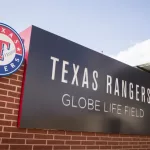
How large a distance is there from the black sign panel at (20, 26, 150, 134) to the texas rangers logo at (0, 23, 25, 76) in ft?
0.62

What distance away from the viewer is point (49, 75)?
12.3 ft

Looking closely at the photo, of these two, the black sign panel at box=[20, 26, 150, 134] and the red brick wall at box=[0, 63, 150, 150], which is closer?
the red brick wall at box=[0, 63, 150, 150]

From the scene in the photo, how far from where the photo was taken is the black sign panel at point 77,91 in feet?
11.6

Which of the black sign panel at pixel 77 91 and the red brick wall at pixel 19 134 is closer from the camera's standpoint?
the red brick wall at pixel 19 134

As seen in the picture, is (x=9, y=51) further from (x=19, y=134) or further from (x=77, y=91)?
(x=77, y=91)

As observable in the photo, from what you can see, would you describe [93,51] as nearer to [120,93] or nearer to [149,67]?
[120,93]

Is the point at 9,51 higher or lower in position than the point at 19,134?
higher

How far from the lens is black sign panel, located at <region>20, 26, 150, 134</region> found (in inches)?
139

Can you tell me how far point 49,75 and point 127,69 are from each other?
91.7 inches

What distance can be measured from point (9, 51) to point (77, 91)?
4.74 ft

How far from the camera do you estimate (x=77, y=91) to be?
4.14 meters

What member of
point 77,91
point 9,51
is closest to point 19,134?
point 9,51

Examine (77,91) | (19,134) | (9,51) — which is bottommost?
(19,134)

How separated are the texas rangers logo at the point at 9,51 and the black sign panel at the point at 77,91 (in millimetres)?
189
